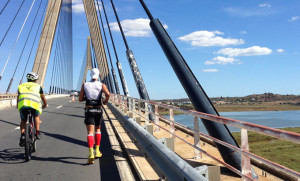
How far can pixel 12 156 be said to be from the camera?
267 inches

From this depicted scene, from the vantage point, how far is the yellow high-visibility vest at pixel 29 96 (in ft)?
21.3

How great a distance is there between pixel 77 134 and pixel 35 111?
150 inches

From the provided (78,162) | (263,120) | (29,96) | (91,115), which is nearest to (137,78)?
(29,96)

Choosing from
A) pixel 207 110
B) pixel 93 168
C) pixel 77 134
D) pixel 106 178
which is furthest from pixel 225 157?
pixel 77 134

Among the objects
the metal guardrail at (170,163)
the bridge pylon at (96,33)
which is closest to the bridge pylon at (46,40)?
the bridge pylon at (96,33)

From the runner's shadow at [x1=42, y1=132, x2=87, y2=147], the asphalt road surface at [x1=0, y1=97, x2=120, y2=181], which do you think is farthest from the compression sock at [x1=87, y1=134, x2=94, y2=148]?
the runner's shadow at [x1=42, y1=132, x2=87, y2=147]

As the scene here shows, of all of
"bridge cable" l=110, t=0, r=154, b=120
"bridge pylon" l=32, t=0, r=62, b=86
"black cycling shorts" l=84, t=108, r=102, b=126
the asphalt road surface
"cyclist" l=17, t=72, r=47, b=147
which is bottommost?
the asphalt road surface

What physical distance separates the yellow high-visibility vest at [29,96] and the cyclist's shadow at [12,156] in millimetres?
1099

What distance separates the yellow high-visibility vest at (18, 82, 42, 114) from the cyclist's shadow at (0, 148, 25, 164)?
3.61 feet

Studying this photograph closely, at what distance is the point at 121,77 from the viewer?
21938 millimetres

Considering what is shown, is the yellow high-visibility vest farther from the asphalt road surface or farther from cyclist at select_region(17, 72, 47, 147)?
the asphalt road surface

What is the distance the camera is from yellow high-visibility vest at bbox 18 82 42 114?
6.49m

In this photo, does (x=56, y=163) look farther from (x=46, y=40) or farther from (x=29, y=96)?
(x=46, y=40)

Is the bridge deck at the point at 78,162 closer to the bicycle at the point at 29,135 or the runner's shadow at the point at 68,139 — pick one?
the runner's shadow at the point at 68,139
